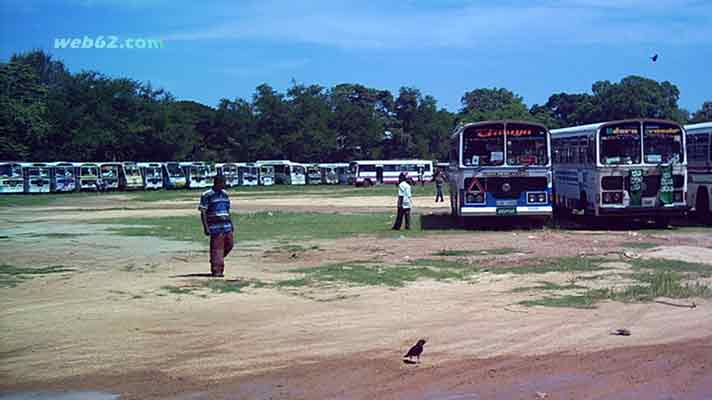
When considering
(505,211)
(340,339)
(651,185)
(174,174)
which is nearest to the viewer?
(340,339)

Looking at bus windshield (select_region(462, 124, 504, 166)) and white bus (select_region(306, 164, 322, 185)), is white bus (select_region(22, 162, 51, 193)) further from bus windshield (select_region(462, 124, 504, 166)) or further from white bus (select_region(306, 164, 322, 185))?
bus windshield (select_region(462, 124, 504, 166))

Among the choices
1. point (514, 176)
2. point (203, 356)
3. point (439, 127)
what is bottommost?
point (203, 356)

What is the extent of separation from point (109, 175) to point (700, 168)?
58710mm

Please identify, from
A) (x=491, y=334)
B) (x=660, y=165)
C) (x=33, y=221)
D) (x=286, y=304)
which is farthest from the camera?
(x=33, y=221)

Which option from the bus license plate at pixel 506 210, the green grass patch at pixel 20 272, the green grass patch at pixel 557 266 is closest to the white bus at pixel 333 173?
the bus license plate at pixel 506 210

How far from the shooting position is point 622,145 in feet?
79.1

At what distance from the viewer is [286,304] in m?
12.2

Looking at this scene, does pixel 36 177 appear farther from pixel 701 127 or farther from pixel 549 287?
pixel 549 287

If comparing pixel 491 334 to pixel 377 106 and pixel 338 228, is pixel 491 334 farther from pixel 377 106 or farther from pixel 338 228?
pixel 377 106

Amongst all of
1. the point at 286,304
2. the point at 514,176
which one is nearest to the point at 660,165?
the point at 514,176

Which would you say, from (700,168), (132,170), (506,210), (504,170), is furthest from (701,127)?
(132,170)

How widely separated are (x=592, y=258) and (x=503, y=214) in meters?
7.07

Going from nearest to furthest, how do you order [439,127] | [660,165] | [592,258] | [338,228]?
1. [592,258]
2. [660,165]
3. [338,228]
4. [439,127]

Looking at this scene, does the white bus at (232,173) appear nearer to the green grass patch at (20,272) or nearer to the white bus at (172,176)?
the white bus at (172,176)
